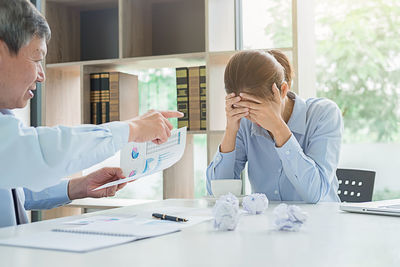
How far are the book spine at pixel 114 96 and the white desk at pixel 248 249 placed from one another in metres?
1.68

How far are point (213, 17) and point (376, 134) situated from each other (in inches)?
83.9

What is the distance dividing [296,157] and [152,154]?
52 cm

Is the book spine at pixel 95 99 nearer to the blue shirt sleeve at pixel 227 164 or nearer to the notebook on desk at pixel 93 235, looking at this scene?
the blue shirt sleeve at pixel 227 164

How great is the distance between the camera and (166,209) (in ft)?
4.71

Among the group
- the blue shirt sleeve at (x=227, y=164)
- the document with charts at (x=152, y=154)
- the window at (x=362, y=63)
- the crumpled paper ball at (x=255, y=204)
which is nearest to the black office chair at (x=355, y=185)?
the blue shirt sleeve at (x=227, y=164)

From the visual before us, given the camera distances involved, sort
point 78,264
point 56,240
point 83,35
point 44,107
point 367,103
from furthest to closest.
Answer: point 367,103
point 83,35
point 44,107
point 56,240
point 78,264

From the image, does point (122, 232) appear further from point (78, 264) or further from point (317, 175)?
point (317, 175)

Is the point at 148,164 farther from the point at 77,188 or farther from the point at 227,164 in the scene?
the point at 227,164

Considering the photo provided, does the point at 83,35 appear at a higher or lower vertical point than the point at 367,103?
higher

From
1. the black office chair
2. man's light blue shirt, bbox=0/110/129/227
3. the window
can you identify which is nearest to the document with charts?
man's light blue shirt, bbox=0/110/129/227

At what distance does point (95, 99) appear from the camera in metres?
2.85

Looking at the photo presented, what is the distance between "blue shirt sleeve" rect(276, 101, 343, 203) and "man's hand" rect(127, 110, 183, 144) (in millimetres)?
510

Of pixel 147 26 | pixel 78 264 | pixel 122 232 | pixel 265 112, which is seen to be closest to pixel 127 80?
pixel 147 26

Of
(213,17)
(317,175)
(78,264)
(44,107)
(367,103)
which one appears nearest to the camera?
Answer: (78,264)
